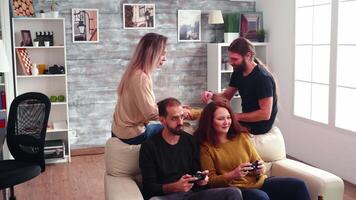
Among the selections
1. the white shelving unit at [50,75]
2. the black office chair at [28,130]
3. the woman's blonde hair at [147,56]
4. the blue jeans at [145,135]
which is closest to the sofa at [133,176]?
the blue jeans at [145,135]

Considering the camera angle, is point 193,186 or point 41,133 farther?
point 41,133

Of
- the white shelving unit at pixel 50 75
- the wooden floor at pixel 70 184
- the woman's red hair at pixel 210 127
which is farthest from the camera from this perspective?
the white shelving unit at pixel 50 75

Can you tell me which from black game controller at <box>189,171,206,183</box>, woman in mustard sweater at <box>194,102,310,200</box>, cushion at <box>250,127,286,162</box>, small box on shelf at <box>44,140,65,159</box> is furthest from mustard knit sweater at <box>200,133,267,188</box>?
small box on shelf at <box>44,140,65,159</box>

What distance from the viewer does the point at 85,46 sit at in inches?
219

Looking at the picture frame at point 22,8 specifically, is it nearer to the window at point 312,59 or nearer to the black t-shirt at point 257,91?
the black t-shirt at point 257,91

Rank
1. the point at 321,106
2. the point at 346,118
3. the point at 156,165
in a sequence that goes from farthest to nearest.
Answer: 1. the point at 321,106
2. the point at 346,118
3. the point at 156,165

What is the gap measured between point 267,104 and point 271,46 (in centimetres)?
288

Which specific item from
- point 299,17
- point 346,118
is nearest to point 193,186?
point 346,118

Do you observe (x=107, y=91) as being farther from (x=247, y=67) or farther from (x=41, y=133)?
(x=247, y=67)

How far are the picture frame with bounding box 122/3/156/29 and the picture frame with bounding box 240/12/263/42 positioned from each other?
120 centimetres

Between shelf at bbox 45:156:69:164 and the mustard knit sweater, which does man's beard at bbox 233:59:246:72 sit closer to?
the mustard knit sweater

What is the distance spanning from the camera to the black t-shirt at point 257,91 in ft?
10.2

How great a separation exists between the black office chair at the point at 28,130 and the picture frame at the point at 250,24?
10.3ft

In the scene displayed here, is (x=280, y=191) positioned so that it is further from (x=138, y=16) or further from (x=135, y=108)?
(x=138, y=16)
